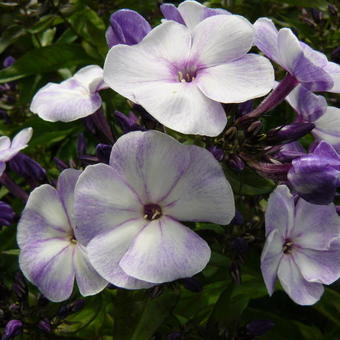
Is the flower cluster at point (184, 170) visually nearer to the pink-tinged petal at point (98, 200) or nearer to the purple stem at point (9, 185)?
the pink-tinged petal at point (98, 200)

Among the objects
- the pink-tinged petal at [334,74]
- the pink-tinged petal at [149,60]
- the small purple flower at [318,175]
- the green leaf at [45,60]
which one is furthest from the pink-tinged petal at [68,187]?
the green leaf at [45,60]

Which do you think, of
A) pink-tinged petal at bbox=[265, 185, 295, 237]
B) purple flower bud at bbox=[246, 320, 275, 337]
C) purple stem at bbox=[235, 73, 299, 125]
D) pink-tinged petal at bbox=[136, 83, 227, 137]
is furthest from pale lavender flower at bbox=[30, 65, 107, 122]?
purple flower bud at bbox=[246, 320, 275, 337]

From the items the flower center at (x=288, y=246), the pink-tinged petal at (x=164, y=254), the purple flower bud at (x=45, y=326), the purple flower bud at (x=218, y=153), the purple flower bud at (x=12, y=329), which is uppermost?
the purple flower bud at (x=218, y=153)

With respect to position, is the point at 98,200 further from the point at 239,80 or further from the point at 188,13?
the point at 188,13

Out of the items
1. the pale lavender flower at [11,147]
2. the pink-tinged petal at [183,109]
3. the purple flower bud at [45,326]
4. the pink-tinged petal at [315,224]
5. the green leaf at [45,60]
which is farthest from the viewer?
the green leaf at [45,60]

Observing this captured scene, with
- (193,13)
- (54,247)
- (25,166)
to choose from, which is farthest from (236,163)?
(25,166)

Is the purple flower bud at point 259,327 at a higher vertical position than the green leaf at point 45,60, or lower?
lower

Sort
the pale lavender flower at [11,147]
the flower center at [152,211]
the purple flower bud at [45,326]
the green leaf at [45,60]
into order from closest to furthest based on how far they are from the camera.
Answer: the flower center at [152,211] → the pale lavender flower at [11,147] → the purple flower bud at [45,326] → the green leaf at [45,60]
